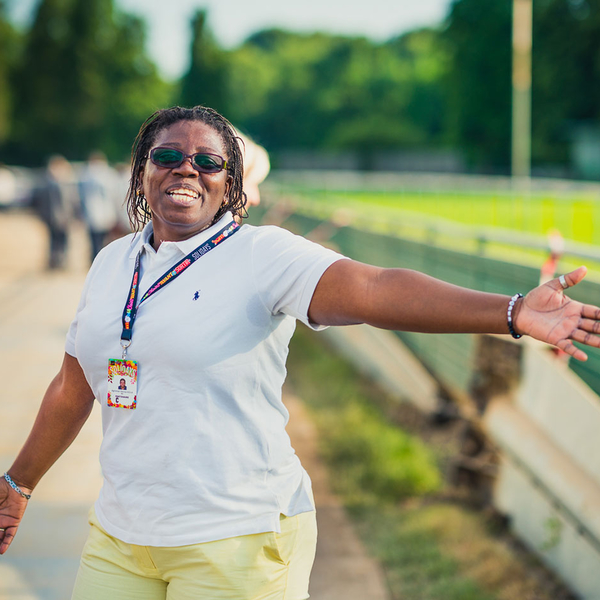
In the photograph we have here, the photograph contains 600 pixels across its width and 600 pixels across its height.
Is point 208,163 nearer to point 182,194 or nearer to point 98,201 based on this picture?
point 182,194

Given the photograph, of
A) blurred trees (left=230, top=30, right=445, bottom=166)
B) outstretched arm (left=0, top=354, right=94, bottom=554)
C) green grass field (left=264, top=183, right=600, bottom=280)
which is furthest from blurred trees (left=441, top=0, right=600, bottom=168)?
outstretched arm (left=0, top=354, right=94, bottom=554)

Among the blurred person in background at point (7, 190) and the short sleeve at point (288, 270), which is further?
the blurred person in background at point (7, 190)

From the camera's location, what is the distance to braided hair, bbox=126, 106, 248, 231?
7.95 feet

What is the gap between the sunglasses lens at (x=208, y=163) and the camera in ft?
7.67

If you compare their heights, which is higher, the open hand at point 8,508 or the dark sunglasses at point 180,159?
the dark sunglasses at point 180,159

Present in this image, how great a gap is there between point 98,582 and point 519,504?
3.43m

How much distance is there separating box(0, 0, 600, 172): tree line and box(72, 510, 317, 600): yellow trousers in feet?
130

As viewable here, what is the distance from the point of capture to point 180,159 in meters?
2.33

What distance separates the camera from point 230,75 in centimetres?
9881

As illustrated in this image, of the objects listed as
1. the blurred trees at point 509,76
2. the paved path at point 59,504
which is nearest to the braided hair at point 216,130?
the paved path at point 59,504

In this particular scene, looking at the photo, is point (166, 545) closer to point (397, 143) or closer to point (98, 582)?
point (98, 582)

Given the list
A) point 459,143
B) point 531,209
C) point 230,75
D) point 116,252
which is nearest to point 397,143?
point 459,143

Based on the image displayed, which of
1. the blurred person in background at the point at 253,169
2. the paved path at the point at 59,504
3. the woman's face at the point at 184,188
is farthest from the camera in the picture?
the paved path at the point at 59,504

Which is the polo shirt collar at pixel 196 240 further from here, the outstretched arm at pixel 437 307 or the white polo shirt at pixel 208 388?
the outstretched arm at pixel 437 307
